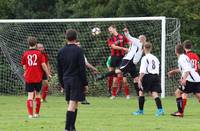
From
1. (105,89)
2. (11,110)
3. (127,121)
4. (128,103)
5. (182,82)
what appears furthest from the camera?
(105,89)

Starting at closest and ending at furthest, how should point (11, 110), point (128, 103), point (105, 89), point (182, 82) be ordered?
point (182, 82)
point (11, 110)
point (128, 103)
point (105, 89)

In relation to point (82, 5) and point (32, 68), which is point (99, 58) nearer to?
point (82, 5)

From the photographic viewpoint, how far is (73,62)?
491 inches

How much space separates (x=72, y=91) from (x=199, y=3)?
19334 mm

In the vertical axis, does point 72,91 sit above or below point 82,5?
below

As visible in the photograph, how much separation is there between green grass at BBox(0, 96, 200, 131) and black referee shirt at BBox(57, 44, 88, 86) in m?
1.10

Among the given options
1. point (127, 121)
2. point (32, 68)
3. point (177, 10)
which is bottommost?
point (127, 121)

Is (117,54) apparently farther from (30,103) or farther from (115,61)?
(30,103)

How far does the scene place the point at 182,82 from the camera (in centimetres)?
1555

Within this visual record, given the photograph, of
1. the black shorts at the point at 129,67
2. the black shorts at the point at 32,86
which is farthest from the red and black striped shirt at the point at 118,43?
the black shorts at the point at 32,86

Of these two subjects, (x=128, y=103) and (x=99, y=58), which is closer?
(x=128, y=103)

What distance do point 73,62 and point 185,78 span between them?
388 cm

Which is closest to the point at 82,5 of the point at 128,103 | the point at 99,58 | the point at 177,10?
the point at 177,10

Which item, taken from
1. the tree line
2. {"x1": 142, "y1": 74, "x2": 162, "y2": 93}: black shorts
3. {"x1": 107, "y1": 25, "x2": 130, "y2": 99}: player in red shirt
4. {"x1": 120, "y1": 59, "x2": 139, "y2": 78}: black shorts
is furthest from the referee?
the tree line
